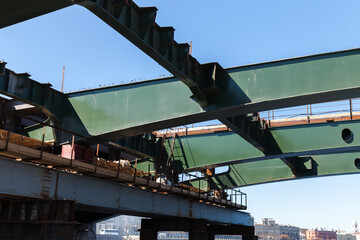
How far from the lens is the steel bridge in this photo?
10.6 meters

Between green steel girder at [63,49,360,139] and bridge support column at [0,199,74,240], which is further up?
green steel girder at [63,49,360,139]

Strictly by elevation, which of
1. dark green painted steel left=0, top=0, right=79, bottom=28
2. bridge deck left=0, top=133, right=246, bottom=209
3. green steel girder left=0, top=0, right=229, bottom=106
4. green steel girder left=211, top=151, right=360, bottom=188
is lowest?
bridge deck left=0, top=133, right=246, bottom=209

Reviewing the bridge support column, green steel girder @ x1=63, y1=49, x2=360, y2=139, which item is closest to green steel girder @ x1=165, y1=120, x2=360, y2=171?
green steel girder @ x1=63, y1=49, x2=360, y2=139

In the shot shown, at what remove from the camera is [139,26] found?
10211 millimetres

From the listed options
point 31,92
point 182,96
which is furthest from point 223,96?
point 31,92

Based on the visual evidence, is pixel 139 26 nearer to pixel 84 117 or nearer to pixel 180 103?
pixel 180 103

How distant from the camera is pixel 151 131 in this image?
1591 centimetres

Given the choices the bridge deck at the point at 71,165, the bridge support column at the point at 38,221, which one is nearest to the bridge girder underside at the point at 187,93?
the bridge deck at the point at 71,165

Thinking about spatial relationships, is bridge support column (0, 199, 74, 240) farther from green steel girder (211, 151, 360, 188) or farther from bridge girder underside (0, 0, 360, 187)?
green steel girder (211, 151, 360, 188)

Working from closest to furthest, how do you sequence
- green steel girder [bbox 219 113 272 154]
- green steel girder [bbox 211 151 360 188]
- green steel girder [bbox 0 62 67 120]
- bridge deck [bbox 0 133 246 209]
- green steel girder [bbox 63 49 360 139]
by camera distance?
1. bridge deck [bbox 0 133 246 209]
2. green steel girder [bbox 63 49 360 139]
3. green steel girder [bbox 0 62 67 120]
4. green steel girder [bbox 219 113 272 154]
5. green steel girder [bbox 211 151 360 188]

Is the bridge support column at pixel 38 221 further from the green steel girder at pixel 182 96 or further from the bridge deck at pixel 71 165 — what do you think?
the green steel girder at pixel 182 96

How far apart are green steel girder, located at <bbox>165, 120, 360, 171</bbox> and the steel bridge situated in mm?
53

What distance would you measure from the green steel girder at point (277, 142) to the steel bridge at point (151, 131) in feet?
0.17

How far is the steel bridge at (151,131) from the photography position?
10562 mm
